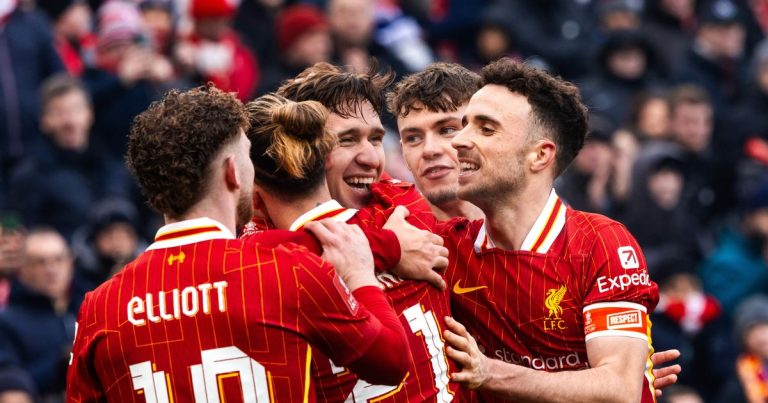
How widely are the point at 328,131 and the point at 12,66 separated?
589 centimetres

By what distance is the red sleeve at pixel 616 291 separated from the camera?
19.4 ft

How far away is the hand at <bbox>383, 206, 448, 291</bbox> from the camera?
5.69 meters

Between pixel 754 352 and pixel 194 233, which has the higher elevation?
pixel 194 233

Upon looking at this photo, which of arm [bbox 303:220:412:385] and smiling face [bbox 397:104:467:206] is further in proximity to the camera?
smiling face [bbox 397:104:467:206]

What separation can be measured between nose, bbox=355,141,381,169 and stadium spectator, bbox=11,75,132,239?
4958 millimetres

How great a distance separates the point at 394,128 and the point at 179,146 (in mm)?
7509

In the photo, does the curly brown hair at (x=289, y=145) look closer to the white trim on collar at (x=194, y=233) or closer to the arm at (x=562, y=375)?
the white trim on collar at (x=194, y=233)

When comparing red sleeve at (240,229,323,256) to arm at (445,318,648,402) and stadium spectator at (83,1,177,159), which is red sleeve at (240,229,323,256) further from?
stadium spectator at (83,1,177,159)

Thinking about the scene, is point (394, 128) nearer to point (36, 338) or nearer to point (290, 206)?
point (36, 338)

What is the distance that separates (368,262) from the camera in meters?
5.46

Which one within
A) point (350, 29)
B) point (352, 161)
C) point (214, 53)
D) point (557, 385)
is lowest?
point (557, 385)

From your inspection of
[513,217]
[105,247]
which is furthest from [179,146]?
[105,247]

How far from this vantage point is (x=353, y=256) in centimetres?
542

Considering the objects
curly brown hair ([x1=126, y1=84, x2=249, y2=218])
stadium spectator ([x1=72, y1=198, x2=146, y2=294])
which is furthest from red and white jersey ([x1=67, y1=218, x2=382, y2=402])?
stadium spectator ([x1=72, y1=198, x2=146, y2=294])
